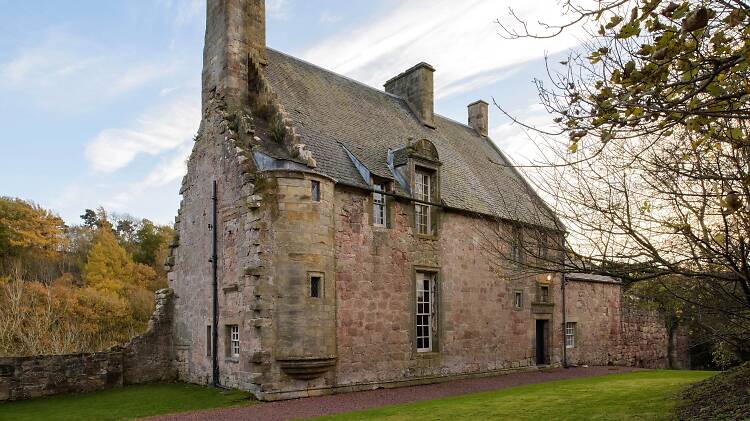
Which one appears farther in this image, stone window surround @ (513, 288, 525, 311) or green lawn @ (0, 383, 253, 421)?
stone window surround @ (513, 288, 525, 311)

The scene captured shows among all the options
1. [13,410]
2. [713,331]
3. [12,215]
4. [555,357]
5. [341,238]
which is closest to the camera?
[713,331]

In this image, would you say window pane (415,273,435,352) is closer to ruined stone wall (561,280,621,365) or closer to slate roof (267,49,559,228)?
slate roof (267,49,559,228)

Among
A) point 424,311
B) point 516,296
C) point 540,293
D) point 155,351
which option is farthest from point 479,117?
point 155,351

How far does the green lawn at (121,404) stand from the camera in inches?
489

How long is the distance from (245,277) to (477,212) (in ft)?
27.8

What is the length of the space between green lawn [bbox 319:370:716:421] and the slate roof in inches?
190

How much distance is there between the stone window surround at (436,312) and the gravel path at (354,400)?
997 millimetres

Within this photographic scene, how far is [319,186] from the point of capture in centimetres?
1521

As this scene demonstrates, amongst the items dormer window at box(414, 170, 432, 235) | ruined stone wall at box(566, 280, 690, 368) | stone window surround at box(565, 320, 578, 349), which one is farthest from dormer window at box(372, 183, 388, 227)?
stone window surround at box(565, 320, 578, 349)

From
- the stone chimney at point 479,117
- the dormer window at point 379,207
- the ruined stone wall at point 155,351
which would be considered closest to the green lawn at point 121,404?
the ruined stone wall at point 155,351

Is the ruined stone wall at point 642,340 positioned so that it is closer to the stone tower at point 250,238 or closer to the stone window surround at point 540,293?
the stone window surround at point 540,293

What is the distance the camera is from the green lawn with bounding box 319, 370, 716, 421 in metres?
10.1

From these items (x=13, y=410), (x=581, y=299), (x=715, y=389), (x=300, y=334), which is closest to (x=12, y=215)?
(x=13, y=410)

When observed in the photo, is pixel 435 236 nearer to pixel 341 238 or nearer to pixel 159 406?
pixel 341 238
